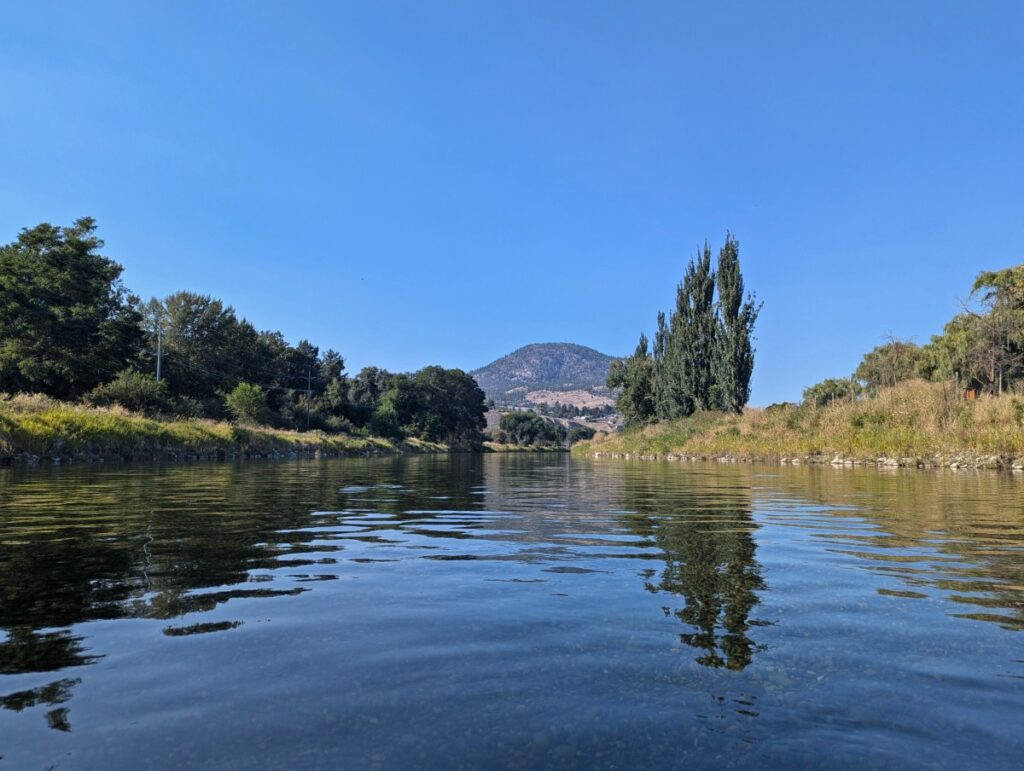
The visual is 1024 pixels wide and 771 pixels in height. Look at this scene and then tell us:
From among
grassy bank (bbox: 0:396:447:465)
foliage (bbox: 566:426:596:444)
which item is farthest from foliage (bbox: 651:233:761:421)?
foliage (bbox: 566:426:596:444)

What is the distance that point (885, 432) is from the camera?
26469 millimetres

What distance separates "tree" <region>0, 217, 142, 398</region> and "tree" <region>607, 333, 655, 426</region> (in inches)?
1699

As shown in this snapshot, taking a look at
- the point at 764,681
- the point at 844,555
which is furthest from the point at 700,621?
the point at 844,555

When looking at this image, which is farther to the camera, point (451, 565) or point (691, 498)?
point (691, 498)

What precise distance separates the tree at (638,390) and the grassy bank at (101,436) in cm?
3467

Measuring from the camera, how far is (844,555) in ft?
20.1

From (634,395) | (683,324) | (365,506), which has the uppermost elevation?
(683,324)

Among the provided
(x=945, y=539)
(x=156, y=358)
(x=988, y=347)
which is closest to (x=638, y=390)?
(x=988, y=347)

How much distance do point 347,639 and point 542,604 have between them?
4.40 feet

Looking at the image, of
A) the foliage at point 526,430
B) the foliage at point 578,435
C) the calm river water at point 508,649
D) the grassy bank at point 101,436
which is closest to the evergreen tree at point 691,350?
the grassy bank at point 101,436

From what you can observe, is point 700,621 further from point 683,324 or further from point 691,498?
point 683,324

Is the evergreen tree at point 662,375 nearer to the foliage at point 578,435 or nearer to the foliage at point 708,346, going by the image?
the foliage at point 708,346

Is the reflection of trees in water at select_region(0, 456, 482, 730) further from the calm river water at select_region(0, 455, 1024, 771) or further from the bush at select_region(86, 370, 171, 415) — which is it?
the bush at select_region(86, 370, 171, 415)

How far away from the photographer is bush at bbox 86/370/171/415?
39188 millimetres
